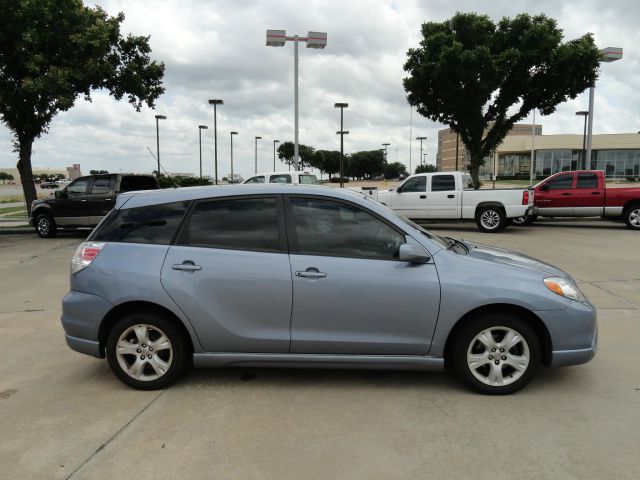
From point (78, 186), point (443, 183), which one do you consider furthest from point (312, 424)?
point (78, 186)

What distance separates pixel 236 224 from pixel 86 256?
1258 mm

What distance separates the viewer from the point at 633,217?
1631cm

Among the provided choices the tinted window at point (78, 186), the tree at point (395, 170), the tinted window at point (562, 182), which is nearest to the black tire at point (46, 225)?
the tinted window at point (78, 186)

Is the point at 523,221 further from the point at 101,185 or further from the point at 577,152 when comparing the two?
the point at 577,152

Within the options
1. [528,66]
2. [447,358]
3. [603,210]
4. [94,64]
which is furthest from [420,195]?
[447,358]

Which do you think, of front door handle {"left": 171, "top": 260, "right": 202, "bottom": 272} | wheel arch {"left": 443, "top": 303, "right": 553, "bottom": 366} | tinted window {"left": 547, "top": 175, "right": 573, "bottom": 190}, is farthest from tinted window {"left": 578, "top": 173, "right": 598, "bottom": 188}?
front door handle {"left": 171, "top": 260, "right": 202, "bottom": 272}

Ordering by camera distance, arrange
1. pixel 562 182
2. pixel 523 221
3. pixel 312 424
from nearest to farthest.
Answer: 1. pixel 312 424
2. pixel 562 182
3. pixel 523 221

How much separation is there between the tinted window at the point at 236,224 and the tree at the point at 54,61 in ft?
42.9

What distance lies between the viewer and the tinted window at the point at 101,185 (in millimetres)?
15367

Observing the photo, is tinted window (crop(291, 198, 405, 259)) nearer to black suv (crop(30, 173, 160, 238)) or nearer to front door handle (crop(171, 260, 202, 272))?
front door handle (crop(171, 260, 202, 272))

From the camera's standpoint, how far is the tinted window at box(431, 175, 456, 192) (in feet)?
53.1

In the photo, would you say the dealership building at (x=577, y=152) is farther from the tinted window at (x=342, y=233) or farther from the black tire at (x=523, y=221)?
the tinted window at (x=342, y=233)

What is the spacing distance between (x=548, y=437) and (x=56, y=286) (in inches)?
306

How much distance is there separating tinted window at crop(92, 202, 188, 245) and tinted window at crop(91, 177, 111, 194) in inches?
474
